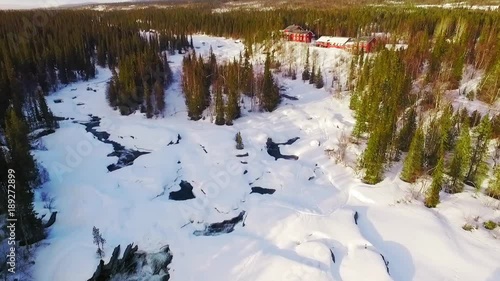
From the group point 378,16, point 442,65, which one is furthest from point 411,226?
point 378,16

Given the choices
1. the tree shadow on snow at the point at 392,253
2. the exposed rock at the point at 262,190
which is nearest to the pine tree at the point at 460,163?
the tree shadow on snow at the point at 392,253

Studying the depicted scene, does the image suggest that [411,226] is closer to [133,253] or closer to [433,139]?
[433,139]

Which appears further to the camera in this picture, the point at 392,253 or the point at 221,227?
the point at 221,227

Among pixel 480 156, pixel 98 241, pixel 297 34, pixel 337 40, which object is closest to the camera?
pixel 98 241

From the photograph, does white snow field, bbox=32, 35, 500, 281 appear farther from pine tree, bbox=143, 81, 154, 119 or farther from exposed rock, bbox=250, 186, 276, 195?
pine tree, bbox=143, 81, 154, 119

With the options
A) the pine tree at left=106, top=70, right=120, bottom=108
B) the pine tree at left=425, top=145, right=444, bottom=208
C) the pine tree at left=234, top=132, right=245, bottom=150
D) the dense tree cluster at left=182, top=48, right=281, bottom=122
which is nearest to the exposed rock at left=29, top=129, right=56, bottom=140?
the pine tree at left=106, top=70, right=120, bottom=108

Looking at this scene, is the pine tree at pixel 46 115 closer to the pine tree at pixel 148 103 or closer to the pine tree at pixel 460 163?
the pine tree at pixel 148 103

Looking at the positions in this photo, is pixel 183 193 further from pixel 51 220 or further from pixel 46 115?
pixel 46 115

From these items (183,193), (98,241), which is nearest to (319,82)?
(183,193)

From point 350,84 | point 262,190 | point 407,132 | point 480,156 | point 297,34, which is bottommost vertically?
point 262,190
